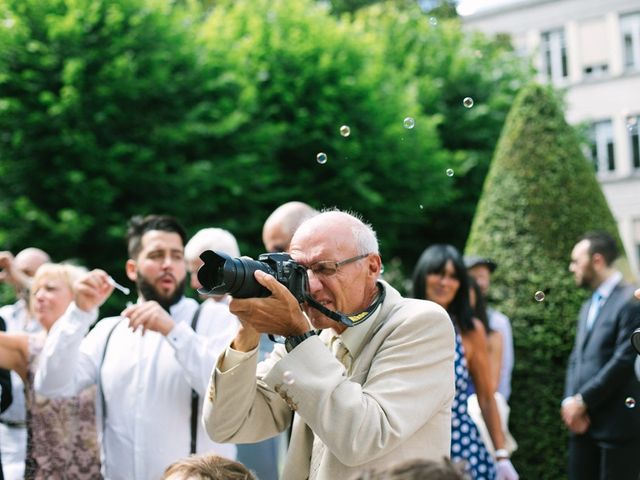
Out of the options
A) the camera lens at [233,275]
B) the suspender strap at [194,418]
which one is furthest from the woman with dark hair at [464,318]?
the camera lens at [233,275]

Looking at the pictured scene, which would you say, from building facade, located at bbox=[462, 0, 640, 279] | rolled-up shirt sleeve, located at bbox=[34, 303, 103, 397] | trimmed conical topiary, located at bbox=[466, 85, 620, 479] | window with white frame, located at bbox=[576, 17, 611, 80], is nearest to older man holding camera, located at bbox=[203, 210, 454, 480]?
rolled-up shirt sleeve, located at bbox=[34, 303, 103, 397]

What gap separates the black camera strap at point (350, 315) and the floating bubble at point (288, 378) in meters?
0.23

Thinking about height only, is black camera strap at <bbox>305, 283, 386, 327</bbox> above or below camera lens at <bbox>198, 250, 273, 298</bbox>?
below

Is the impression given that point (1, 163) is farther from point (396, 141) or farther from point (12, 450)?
point (12, 450)

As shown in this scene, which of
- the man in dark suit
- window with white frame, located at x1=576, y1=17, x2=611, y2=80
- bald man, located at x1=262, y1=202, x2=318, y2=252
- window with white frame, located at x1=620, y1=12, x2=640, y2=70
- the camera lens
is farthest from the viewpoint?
window with white frame, located at x1=576, y1=17, x2=611, y2=80

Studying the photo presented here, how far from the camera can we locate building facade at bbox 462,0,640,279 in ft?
107

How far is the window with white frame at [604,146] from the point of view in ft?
108

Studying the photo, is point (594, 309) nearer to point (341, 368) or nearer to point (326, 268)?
point (326, 268)

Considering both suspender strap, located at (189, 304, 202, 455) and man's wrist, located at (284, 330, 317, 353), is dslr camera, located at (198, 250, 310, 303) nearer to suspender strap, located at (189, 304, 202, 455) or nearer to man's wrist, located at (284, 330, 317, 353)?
man's wrist, located at (284, 330, 317, 353)

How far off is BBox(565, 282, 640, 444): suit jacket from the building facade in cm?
2625

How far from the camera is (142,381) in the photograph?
187 inches

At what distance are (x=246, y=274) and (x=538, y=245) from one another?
6986 mm

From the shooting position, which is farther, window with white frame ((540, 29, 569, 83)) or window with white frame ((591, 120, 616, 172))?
window with white frame ((540, 29, 569, 83))

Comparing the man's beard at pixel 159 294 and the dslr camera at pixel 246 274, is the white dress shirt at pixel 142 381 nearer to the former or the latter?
the man's beard at pixel 159 294
